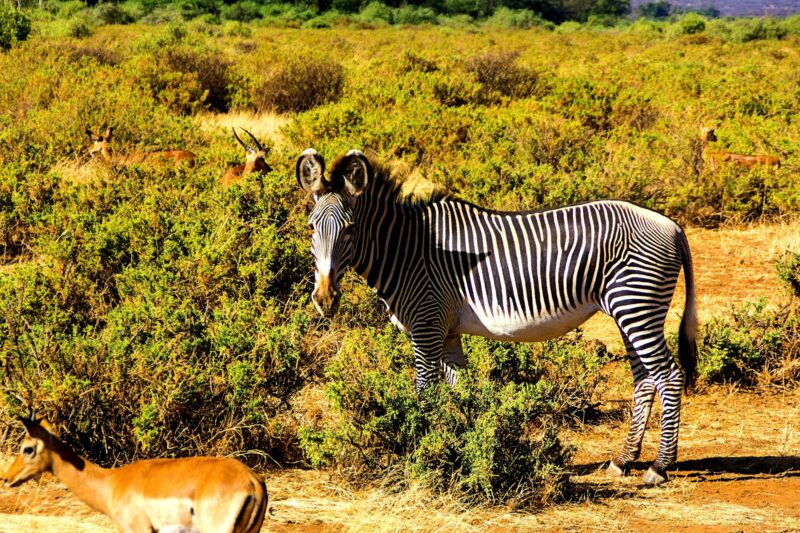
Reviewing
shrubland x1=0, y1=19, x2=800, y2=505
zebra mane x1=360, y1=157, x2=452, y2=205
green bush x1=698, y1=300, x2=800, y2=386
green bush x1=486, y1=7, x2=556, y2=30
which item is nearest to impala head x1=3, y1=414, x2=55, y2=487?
shrubland x1=0, y1=19, x2=800, y2=505

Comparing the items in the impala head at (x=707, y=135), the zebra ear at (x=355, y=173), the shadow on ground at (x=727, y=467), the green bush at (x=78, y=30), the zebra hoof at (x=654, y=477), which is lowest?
the shadow on ground at (x=727, y=467)

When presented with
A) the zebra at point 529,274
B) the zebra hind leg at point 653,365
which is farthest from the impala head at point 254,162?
the zebra hind leg at point 653,365

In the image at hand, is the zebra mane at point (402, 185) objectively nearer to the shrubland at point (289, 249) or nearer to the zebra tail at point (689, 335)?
the shrubland at point (289, 249)

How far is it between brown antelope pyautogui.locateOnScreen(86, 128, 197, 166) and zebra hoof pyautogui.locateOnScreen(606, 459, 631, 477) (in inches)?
322

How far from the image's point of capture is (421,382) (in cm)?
625

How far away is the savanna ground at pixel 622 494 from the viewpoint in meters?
5.21

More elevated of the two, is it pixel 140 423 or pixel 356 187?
pixel 356 187

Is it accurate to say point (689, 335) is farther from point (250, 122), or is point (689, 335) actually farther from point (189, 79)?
point (189, 79)

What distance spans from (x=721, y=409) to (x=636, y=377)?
175cm

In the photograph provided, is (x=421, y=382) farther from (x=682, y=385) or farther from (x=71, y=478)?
(x=71, y=478)

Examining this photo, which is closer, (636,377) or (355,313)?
(636,377)

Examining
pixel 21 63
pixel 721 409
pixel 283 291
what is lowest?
pixel 721 409

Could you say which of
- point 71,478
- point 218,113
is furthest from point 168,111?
point 71,478

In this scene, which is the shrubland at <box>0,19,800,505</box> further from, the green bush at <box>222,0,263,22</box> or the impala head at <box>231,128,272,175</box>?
the green bush at <box>222,0,263,22</box>
